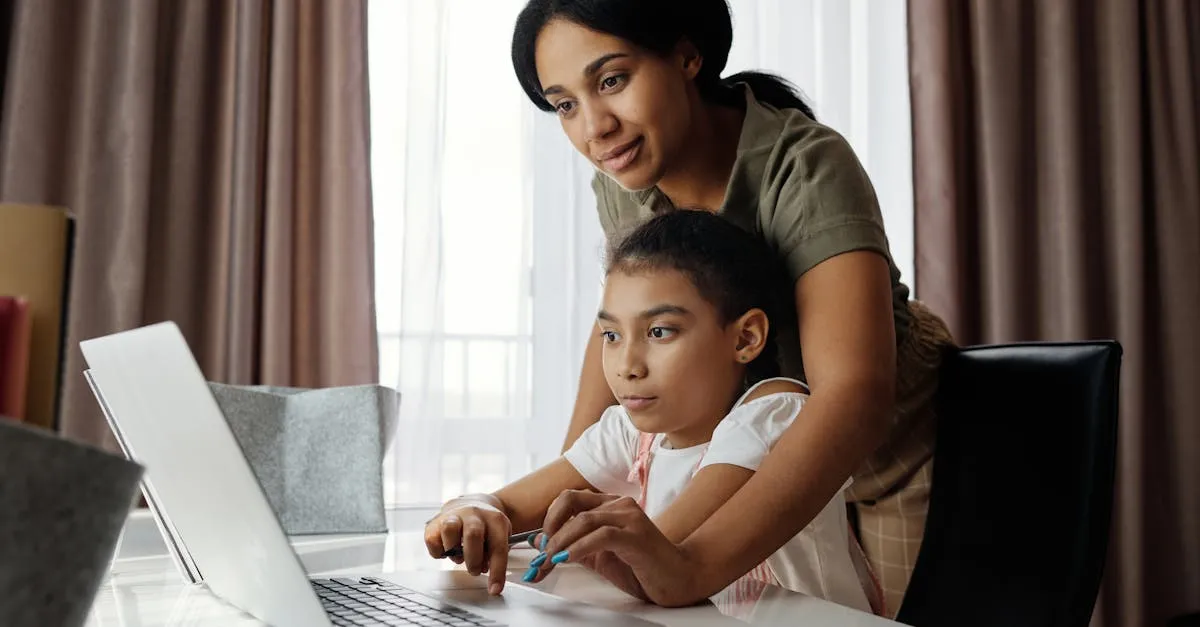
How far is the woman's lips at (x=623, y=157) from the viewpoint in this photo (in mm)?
1106

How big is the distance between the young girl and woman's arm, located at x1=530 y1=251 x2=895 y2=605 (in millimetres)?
69

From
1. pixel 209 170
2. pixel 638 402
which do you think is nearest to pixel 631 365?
pixel 638 402

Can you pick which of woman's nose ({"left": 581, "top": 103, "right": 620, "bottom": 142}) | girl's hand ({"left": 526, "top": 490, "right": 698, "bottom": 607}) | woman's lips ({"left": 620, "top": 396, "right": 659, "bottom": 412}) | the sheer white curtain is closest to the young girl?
woman's lips ({"left": 620, "top": 396, "right": 659, "bottom": 412})

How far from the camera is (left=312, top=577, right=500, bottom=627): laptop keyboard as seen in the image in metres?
0.59

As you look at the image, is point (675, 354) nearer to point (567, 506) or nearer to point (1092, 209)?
point (567, 506)

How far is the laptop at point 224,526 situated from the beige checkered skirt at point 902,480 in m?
0.52

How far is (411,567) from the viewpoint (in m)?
0.92

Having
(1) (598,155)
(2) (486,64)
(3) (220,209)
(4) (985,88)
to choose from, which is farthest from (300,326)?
(4) (985,88)

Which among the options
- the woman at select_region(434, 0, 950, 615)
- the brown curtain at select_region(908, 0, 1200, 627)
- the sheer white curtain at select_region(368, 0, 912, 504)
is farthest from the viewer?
the brown curtain at select_region(908, 0, 1200, 627)

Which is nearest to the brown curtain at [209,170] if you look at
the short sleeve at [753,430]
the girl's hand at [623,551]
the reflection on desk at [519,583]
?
the reflection on desk at [519,583]

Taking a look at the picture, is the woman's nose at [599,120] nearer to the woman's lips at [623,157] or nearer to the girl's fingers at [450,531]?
the woman's lips at [623,157]

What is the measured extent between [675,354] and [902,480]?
30 cm

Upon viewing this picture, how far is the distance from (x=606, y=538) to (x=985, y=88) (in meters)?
2.46

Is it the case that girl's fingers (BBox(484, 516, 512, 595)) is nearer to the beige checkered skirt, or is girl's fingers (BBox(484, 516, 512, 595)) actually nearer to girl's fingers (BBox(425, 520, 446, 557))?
girl's fingers (BBox(425, 520, 446, 557))
